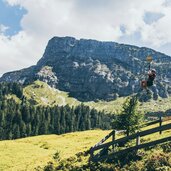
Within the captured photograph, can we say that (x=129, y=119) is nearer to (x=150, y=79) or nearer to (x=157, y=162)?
(x=157, y=162)

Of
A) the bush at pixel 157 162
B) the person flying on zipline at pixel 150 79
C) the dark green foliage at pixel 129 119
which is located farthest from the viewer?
the dark green foliage at pixel 129 119

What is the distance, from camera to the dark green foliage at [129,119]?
1698 inches

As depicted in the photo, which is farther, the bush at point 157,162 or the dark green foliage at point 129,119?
the dark green foliage at point 129,119

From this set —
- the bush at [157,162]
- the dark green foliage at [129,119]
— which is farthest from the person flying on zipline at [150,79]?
the dark green foliage at [129,119]

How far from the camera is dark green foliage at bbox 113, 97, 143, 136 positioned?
141 feet

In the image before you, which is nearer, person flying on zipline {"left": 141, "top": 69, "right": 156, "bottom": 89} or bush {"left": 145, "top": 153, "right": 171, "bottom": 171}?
person flying on zipline {"left": 141, "top": 69, "right": 156, "bottom": 89}

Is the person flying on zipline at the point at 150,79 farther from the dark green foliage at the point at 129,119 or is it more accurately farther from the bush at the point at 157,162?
the dark green foliage at the point at 129,119

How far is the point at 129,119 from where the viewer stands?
44.0 metres

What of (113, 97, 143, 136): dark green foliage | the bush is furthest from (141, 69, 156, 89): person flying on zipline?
(113, 97, 143, 136): dark green foliage

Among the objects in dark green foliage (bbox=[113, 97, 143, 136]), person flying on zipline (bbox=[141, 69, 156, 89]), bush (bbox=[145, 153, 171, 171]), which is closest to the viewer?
person flying on zipline (bbox=[141, 69, 156, 89])

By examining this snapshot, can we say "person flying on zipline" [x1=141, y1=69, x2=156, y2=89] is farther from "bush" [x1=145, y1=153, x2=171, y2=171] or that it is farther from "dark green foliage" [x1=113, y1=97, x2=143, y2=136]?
"dark green foliage" [x1=113, y1=97, x2=143, y2=136]

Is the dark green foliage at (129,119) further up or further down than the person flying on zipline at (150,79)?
further down

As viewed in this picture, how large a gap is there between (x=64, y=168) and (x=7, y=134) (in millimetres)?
150944

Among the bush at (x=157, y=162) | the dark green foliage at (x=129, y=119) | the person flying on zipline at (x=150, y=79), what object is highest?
the person flying on zipline at (x=150, y=79)
